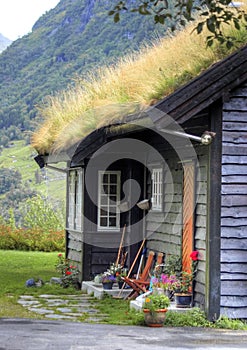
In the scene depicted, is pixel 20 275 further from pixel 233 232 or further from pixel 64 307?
pixel 233 232

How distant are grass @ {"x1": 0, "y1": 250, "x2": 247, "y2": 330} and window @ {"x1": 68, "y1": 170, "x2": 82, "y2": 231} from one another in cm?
139

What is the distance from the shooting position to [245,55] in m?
10.9

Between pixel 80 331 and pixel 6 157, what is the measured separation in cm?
8382

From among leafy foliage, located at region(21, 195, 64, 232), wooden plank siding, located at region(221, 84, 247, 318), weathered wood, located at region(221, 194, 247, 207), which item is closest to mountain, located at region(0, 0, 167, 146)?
leafy foliage, located at region(21, 195, 64, 232)

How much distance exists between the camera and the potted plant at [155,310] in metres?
10.8

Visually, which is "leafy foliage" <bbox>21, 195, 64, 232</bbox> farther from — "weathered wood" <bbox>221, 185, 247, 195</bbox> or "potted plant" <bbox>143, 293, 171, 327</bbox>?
"weathered wood" <bbox>221, 185, 247, 195</bbox>

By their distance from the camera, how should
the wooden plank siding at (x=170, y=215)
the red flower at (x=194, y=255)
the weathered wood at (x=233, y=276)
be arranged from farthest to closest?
the wooden plank siding at (x=170, y=215)
the red flower at (x=194, y=255)
the weathered wood at (x=233, y=276)

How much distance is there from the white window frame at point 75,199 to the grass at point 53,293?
54.3 inches

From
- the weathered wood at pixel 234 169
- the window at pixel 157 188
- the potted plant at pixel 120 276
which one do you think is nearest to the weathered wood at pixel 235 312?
the weathered wood at pixel 234 169

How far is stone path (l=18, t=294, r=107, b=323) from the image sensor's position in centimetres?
1177

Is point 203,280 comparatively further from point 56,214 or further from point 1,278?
point 56,214

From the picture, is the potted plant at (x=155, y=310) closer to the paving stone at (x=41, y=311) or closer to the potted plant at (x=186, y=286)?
the potted plant at (x=186, y=286)

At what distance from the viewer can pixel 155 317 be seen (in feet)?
35.6

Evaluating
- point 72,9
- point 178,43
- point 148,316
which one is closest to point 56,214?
point 178,43
